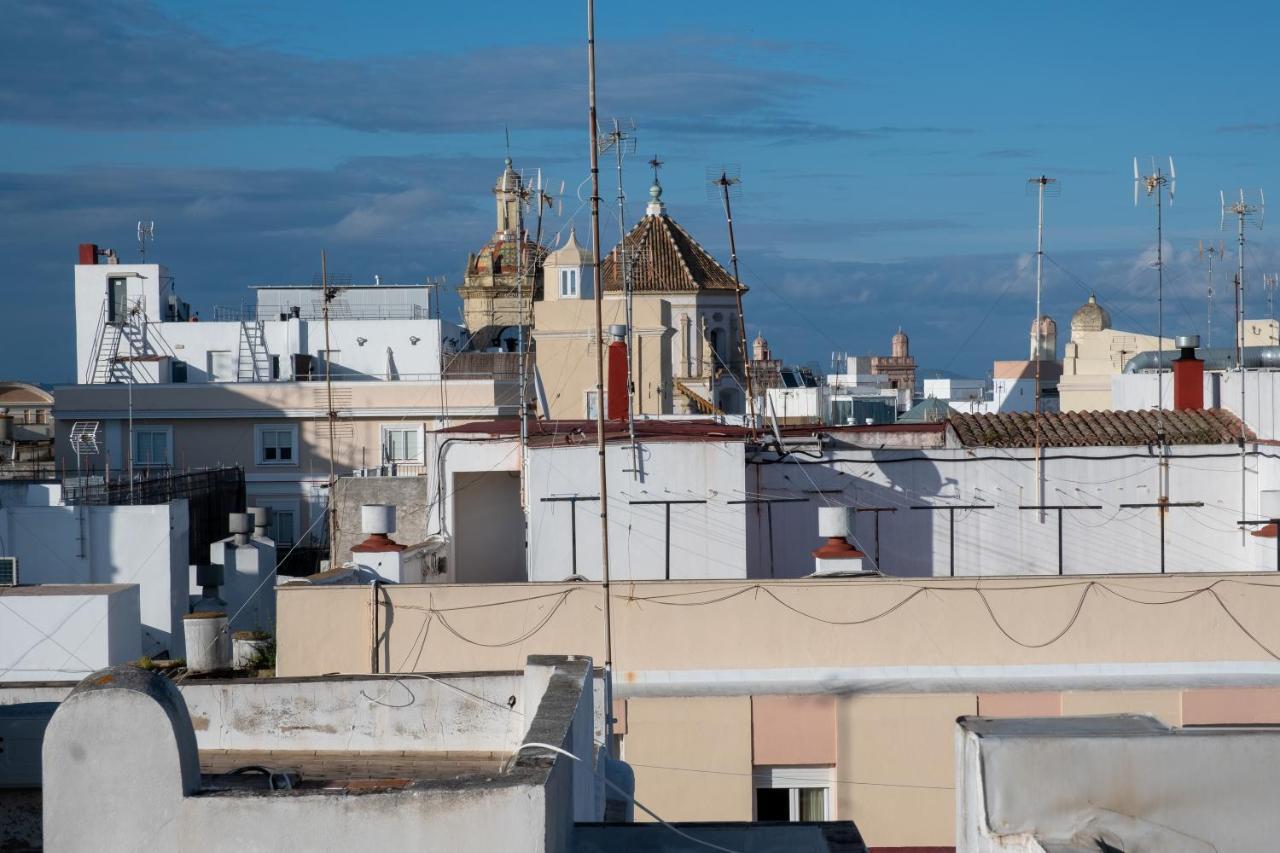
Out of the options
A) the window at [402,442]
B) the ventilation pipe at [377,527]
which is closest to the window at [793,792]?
the ventilation pipe at [377,527]

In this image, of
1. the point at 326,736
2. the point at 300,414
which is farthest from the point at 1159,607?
the point at 300,414

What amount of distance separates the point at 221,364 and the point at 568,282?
11.4 meters

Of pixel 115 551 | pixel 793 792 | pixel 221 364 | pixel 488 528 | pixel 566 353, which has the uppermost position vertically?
pixel 221 364

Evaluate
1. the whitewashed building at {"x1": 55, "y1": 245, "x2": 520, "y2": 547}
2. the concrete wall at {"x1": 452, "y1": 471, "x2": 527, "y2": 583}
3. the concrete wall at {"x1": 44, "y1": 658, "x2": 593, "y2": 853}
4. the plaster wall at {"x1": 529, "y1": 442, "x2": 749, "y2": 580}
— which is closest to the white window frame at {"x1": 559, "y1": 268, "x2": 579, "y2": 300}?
the whitewashed building at {"x1": 55, "y1": 245, "x2": 520, "y2": 547}

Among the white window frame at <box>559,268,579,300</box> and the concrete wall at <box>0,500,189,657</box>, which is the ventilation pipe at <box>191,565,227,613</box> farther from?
the white window frame at <box>559,268,579,300</box>

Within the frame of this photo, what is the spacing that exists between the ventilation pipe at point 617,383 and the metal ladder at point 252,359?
2635 cm

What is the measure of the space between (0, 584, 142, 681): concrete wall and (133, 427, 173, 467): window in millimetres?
22769

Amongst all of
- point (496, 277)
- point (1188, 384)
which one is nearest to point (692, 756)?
point (1188, 384)

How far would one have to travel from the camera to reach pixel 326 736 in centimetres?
970

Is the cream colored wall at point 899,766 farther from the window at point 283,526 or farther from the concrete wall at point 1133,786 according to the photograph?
the window at point 283,526

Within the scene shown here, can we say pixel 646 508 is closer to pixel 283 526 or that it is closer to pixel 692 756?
pixel 692 756

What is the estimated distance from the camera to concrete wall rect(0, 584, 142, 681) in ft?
63.6

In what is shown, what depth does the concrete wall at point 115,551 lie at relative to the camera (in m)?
25.8

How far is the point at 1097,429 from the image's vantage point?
1978 centimetres
